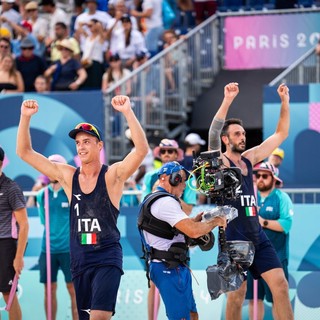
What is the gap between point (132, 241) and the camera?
13.7 m

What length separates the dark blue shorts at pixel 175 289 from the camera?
9664mm

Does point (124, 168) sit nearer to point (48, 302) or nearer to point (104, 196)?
point (104, 196)

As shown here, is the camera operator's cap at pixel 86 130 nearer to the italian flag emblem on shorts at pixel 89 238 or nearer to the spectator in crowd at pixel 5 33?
the italian flag emblem on shorts at pixel 89 238

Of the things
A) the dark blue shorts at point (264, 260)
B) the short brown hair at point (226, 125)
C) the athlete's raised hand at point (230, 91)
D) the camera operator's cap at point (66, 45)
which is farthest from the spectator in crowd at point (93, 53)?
the dark blue shorts at point (264, 260)

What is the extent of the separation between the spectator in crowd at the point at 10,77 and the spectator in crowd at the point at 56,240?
4096mm

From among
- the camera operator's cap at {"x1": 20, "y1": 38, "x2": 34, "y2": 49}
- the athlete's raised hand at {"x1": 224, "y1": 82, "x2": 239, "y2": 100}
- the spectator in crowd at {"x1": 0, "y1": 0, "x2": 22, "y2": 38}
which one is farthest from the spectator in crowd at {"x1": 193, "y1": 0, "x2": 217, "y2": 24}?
the athlete's raised hand at {"x1": 224, "y1": 82, "x2": 239, "y2": 100}

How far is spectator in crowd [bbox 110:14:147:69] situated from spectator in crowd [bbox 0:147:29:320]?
6828 millimetres

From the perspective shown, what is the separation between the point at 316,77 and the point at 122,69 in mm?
3169

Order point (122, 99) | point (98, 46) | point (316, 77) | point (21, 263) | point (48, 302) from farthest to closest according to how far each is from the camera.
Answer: point (98, 46)
point (316, 77)
point (48, 302)
point (21, 263)
point (122, 99)

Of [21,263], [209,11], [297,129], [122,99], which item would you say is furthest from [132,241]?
[209,11]

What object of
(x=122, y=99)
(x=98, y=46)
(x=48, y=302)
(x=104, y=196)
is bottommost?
(x=48, y=302)

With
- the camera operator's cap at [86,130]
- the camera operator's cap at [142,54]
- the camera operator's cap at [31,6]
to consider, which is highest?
the camera operator's cap at [31,6]

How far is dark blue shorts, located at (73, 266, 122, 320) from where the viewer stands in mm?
9398

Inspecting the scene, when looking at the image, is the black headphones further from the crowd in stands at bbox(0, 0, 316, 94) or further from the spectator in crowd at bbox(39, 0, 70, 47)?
the spectator in crowd at bbox(39, 0, 70, 47)
